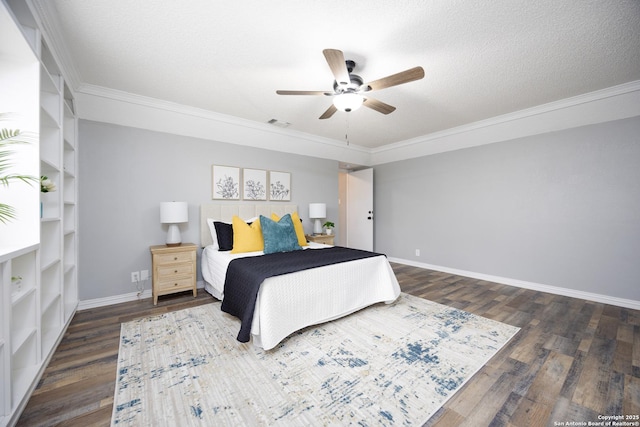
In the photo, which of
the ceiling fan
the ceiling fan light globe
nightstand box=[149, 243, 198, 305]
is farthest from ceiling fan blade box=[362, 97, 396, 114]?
nightstand box=[149, 243, 198, 305]

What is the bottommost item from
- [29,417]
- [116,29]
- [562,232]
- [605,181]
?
[29,417]

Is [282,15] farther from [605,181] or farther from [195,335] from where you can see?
[605,181]

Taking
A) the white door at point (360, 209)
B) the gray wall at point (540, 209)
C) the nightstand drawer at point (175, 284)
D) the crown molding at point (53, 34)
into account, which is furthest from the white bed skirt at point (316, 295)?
the white door at point (360, 209)

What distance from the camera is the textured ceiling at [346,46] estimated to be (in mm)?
1793

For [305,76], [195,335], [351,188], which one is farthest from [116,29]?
[351,188]

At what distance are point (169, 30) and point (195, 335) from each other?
8.46ft

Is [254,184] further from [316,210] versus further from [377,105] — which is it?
[377,105]

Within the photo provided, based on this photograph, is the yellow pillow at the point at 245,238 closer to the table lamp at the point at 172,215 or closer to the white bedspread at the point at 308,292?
the white bedspread at the point at 308,292

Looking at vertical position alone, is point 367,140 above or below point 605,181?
above

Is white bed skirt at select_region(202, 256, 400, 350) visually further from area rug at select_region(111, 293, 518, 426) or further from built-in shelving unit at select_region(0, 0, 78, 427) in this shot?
built-in shelving unit at select_region(0, 0, 78, 427)

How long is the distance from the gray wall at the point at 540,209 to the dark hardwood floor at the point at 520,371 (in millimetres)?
588

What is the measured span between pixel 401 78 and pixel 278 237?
A: 2.17 metres

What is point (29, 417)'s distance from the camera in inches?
54.6

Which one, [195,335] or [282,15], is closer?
[282,15]
